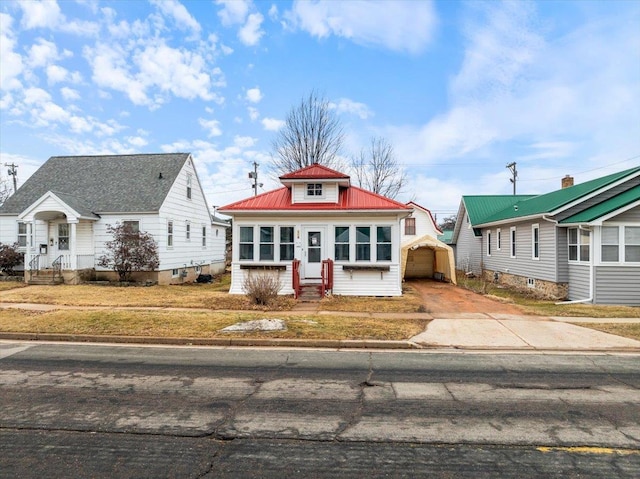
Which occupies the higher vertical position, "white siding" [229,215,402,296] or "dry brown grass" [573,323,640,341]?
"white siding" [229,215,402,296]

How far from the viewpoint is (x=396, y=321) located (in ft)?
34.6

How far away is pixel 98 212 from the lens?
19984 mm

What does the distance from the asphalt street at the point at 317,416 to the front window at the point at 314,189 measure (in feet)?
32.4

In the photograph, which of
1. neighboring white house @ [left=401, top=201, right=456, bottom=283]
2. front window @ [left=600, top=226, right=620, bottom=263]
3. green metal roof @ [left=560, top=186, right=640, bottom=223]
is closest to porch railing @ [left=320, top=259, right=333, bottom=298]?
neighboring white house @ [left=401, top=201, right=456, bottom=283]

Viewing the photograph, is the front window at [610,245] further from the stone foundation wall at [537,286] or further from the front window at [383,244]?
the front window at [383,244]

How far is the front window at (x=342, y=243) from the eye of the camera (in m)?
15.9

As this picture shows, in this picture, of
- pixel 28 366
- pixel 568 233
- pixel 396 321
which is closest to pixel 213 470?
pixel 28 366

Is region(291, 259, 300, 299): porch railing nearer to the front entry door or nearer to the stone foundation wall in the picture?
the front entry door

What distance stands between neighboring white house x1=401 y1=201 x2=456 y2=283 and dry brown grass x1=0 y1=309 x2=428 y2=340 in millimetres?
10825

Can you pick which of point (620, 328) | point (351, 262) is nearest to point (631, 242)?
point (620, 328)

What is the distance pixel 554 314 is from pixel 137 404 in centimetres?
1210

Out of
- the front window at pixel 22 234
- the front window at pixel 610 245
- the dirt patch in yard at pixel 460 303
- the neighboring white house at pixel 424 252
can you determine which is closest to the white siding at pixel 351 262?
the dirt patch in yard at pixel 460 303

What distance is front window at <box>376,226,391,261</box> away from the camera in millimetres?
15734

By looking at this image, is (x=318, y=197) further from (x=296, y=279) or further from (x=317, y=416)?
(x=317, y=416)
